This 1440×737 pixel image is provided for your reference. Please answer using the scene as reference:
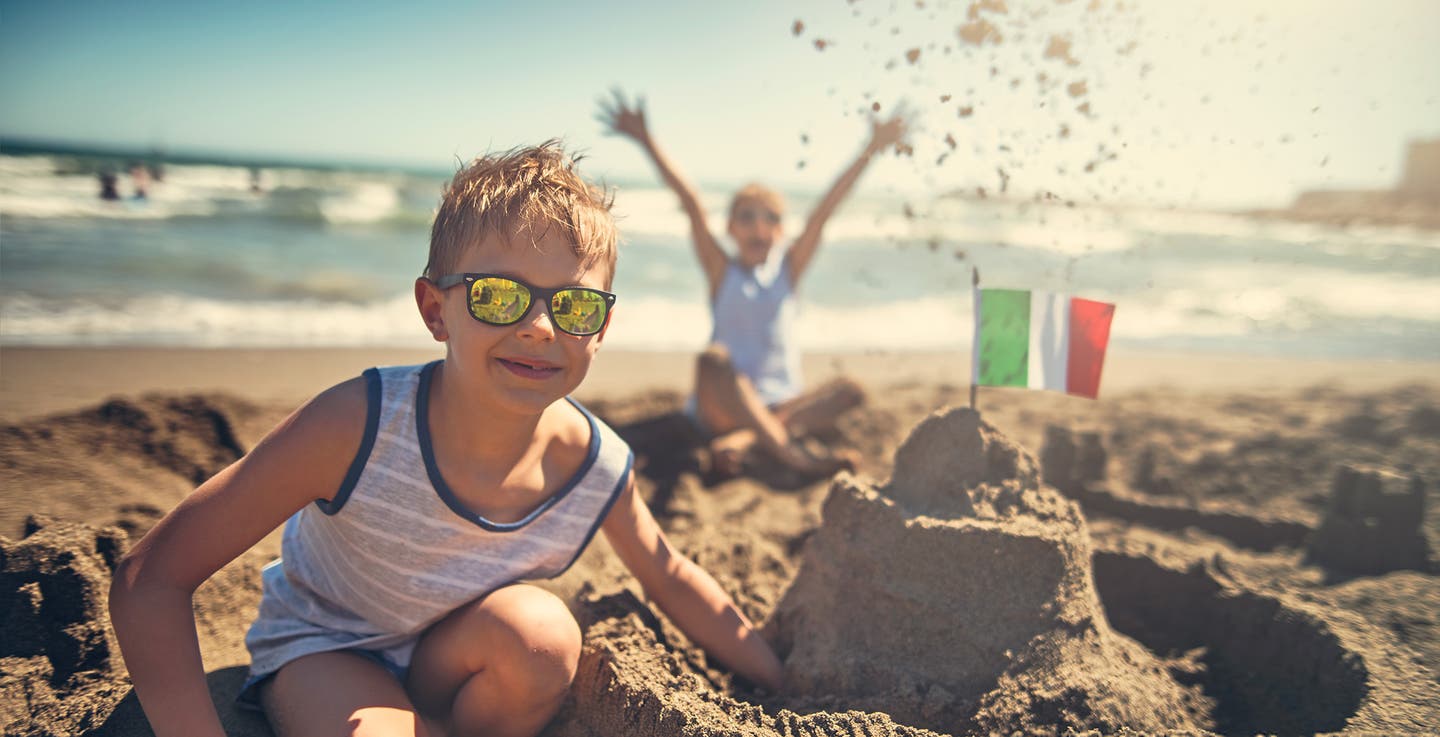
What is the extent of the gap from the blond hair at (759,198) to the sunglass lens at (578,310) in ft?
10.8

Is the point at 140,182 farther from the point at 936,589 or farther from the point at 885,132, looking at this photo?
the point at 936,589

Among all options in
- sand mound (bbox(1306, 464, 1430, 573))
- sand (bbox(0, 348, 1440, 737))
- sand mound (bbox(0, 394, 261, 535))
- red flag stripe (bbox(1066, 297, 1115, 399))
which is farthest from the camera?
sand mound (bbox(1306, 464, 1430, 573))

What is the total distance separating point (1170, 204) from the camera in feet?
9.91

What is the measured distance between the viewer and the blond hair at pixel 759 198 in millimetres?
5023

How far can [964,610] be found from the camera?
2.22m

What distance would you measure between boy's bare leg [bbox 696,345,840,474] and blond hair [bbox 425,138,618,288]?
2.51m

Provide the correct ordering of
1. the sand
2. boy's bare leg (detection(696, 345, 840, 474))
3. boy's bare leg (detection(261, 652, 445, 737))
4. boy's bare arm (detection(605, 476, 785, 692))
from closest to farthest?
boy's bare leg (detection(261, 652, 445, 737)), the sand, boy's bare arm (detection(605, 476, 785, 692)), boy's bare leg (detection(696, 345, 840, 474))

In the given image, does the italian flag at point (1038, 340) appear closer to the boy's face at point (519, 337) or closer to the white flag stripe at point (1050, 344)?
the white flag stripe at point (1050, 344)

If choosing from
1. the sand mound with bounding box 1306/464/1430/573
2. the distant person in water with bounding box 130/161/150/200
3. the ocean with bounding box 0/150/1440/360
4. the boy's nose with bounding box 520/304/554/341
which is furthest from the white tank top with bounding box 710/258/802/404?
the distant person in water with bounding box 130/161/150/200

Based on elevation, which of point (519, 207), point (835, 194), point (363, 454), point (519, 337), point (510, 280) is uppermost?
point (835, 194)

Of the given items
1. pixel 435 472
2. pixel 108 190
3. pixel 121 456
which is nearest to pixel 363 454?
pixel 435 472

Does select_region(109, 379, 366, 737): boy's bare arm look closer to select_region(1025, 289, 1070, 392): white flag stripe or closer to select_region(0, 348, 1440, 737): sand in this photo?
select_region(0, 348, 1440, 737): sand

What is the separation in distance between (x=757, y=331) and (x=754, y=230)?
618 millimetres

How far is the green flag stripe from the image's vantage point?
8.00 feet
